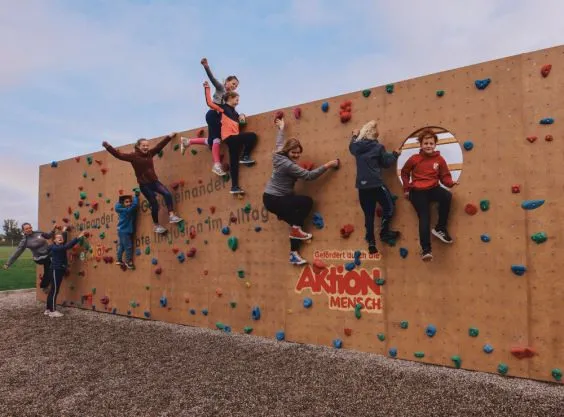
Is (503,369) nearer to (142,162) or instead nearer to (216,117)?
(216,117)

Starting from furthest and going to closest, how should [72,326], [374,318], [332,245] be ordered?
1. [72,326]
2. [332,245]
3. [374,318]

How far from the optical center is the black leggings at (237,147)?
618cm

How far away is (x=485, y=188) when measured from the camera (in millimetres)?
4453

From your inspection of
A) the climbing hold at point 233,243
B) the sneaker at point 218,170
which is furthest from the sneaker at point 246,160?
the climbing hold at point 233,243

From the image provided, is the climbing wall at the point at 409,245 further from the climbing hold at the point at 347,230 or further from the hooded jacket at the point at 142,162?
the hooded jacket at the point at 142,162

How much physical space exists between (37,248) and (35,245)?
0.25 feet

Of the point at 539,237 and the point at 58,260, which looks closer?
the point at 539,237

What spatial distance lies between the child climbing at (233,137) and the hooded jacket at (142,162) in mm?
1357

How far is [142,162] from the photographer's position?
22.9 ft

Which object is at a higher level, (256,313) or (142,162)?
(142,162)

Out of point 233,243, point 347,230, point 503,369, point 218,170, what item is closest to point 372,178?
point 347,230

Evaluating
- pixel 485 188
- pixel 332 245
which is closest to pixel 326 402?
pixel 332 245

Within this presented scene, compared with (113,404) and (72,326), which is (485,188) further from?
(72,326)

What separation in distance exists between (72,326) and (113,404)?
375 cm
